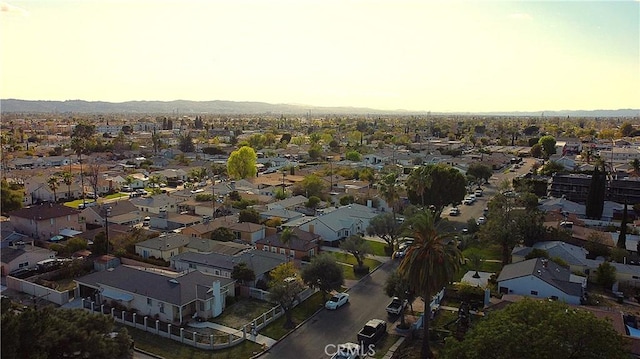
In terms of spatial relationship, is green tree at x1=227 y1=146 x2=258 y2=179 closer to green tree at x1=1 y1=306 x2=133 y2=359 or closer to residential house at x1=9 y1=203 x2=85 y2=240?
residential house at x1=9 y1=203 x2=85 y2=240

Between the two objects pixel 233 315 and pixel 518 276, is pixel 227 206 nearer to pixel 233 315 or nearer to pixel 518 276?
pixel 233 315

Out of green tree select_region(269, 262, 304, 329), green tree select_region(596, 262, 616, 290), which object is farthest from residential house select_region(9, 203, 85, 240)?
green tree select_region(596, 262, 616, 290)

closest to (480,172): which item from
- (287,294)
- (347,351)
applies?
(287,294)

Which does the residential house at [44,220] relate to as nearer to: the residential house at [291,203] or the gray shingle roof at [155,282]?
the gray shingle roof at [155,282]

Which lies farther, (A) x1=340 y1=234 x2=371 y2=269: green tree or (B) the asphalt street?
(A) x1=340 y1=234 x2=371 y2=269: green tree

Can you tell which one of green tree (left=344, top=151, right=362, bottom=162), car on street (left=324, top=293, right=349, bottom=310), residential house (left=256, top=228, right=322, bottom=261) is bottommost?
car on street (left=324, top=293, right=349, bottom=310)

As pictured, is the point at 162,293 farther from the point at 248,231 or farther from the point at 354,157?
the point at 354,157
